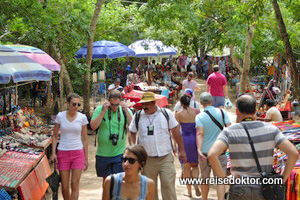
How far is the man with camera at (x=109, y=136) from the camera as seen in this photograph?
253 inches

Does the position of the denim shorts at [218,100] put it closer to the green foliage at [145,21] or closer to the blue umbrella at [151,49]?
the green foliage at [145,21]

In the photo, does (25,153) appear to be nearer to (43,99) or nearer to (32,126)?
(32,126)

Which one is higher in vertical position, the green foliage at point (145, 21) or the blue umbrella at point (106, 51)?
the green foliage at point (145, 21)

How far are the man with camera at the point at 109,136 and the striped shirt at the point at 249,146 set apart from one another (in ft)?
8.66

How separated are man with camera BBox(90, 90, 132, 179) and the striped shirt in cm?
264

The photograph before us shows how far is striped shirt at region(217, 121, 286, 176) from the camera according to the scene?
159 inches

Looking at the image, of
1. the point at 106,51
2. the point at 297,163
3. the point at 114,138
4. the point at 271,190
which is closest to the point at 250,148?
the point at 271,190

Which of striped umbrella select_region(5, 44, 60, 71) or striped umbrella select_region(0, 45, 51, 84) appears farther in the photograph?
striped umbrella select_region(5, 44, 60, 71)

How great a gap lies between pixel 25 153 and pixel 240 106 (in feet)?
16.3

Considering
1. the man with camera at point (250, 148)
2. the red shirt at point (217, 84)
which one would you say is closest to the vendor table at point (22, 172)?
the man with camera at point (250, 148)

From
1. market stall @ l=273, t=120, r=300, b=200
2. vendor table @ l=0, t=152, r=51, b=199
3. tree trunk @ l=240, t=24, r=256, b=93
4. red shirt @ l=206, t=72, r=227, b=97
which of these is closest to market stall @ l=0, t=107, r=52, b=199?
vendor table @ l=0, t=152, r=51, b=199

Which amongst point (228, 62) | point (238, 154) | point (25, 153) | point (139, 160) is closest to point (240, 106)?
point (238, 154)

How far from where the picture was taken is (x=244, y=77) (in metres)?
15.5

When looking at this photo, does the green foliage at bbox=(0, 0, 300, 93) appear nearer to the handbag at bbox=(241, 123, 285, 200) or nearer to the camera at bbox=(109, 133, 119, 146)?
the camera at bbox=(109, 133, 119, 146)
